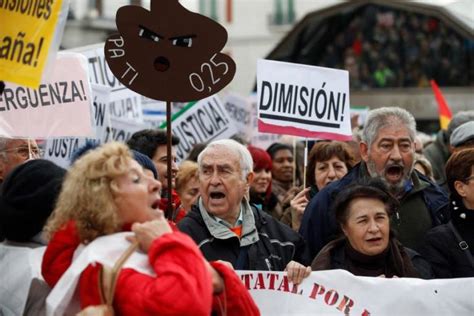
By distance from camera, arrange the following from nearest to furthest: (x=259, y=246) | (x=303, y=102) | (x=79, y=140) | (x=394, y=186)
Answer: (x=259, y=246)
(x=394, y=186)
(x=303, y=102)
(x=79, y=140)

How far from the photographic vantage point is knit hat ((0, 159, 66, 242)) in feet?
16.1

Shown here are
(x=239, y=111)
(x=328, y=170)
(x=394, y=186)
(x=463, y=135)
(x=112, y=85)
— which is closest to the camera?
(x=394, y=186)

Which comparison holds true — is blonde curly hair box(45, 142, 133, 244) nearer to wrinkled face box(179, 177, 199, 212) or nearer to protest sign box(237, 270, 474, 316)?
protest sign box(237, 270, 474, 316)

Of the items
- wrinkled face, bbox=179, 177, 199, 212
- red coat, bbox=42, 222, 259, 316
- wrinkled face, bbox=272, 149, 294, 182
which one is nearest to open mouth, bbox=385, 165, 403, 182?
wrinkled face, bbox=179, 177, 199, 212

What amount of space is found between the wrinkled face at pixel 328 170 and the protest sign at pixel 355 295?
237 centimetres

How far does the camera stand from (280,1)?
53781 millimetres

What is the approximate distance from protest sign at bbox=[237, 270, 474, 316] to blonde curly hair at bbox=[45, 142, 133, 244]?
1.49m

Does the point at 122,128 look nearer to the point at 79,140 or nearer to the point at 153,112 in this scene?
the point at 79,140

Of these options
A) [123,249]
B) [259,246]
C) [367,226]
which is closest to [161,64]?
[259,246]

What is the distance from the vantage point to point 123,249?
4.42 m

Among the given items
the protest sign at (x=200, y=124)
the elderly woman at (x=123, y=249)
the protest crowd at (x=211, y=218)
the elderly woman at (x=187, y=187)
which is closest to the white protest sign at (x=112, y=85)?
the protest crowd at (x=211, y=218)

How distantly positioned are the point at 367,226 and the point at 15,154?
6.51 feet

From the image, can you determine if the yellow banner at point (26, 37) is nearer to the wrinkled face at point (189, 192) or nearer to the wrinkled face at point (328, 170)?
the wrinkled face at point (189, 192)

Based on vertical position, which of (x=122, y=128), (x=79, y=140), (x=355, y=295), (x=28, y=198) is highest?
(x=122, y=128)
